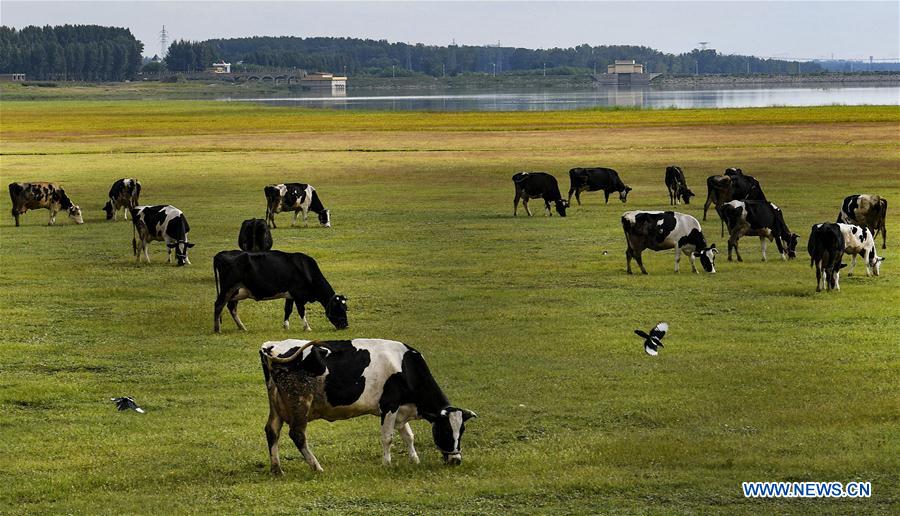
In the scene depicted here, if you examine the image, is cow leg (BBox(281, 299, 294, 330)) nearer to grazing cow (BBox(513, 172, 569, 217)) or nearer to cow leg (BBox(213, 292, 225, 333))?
cow leg (BBox(213, 292, 225, 333))

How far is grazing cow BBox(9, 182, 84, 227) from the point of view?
4256 cm

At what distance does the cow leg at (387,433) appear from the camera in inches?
539

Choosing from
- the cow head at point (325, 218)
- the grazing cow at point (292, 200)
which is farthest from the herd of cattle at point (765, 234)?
the grazing cow at point (292, 200)

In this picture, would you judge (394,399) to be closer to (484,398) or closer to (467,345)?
(484,398)

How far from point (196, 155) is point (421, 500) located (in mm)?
68028

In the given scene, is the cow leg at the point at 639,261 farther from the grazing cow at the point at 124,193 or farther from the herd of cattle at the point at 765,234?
the grazing cow at the point at 124,193

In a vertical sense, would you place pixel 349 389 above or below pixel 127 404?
above

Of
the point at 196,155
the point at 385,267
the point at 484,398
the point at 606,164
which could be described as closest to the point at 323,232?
the point at 385,267

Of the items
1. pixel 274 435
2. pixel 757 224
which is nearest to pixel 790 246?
pixel 757 224

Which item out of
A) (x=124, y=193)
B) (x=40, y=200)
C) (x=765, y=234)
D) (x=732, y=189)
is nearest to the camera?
(x=765, y=234)

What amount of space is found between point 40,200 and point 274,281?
2313cm

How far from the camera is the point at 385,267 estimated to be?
102ft

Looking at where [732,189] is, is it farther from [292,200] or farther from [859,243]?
[859,243]

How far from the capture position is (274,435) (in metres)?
13.6
